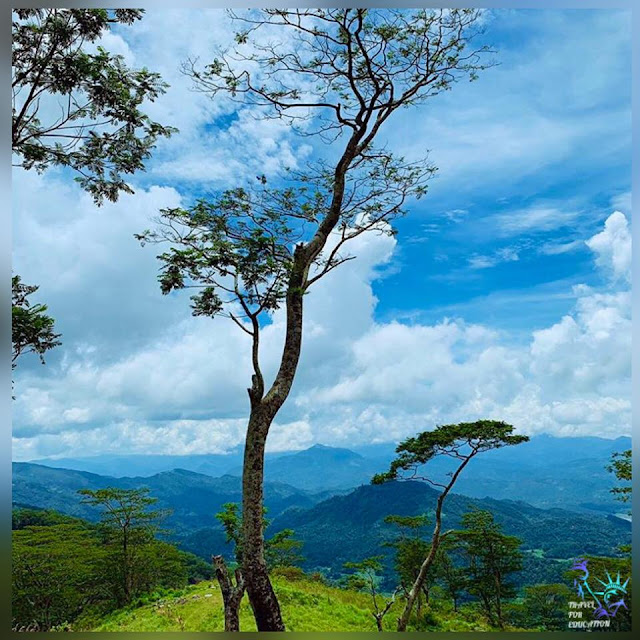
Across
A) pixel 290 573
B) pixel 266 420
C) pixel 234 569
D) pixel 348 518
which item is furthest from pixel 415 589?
pixel 348 518

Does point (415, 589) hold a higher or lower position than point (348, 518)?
higher

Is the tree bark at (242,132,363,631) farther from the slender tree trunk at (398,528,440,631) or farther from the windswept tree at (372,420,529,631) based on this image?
the windswept tree at (372,420,529,631)

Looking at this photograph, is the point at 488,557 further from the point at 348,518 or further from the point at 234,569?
the point at 348,518

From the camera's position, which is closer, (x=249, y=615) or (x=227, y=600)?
(x=227, y=600)

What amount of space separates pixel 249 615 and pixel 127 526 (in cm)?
599

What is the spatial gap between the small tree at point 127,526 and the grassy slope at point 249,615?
3.83 metres

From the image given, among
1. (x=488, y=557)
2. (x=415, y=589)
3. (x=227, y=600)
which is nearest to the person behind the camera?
(x=227, y=600)

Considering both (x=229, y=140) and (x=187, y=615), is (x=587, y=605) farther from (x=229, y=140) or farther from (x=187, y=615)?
(x=229, y=140)

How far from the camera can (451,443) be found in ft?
17.7

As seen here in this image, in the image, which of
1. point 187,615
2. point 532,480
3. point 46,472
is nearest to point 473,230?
point 187,615

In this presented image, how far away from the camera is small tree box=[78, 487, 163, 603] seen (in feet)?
31.6

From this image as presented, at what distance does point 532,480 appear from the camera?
342 feet

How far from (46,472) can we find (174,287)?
101193 millimetres

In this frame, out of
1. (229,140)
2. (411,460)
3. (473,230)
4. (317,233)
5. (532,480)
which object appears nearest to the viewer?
(317,233)
